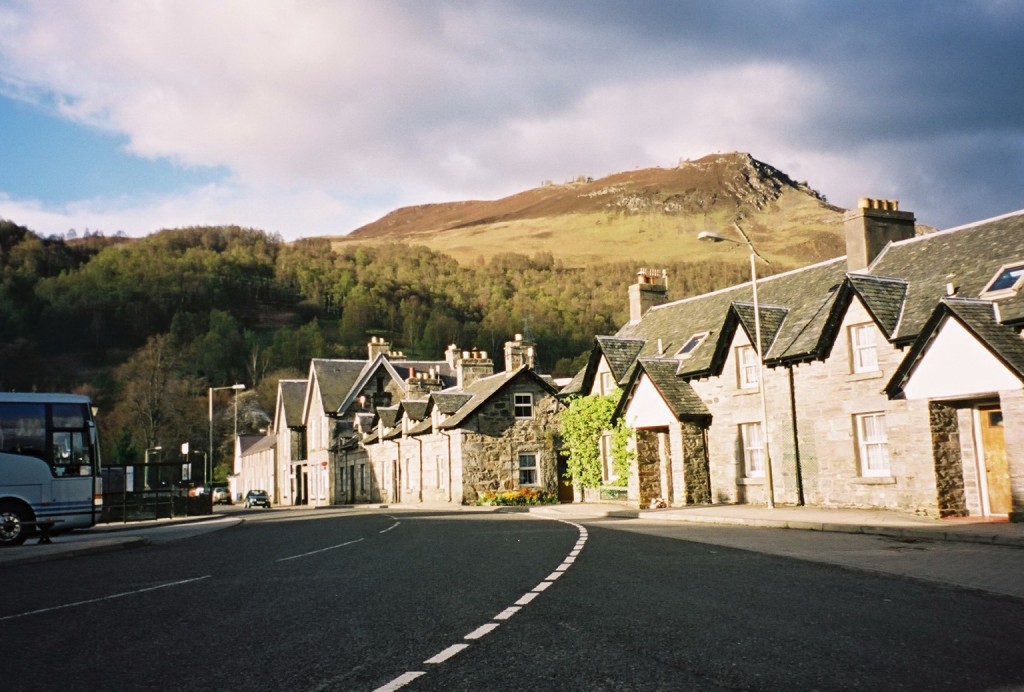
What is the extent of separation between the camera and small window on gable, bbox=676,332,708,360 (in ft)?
107

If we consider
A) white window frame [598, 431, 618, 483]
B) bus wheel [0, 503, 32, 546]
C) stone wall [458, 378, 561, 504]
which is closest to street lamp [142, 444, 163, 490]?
bus wheel [0, 503, 32, 546]

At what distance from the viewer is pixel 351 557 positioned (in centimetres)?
1572

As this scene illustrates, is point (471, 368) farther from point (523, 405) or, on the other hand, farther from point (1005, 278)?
point (1005, 278)

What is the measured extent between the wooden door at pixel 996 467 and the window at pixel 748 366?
868cm

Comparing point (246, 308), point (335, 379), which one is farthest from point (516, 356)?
point (246, 308)

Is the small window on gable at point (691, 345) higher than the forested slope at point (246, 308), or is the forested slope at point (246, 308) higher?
the forested slope at point (246, 308)

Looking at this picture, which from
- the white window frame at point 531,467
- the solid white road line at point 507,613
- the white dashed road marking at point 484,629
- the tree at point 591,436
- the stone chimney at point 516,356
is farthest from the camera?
the stone chimney at point 516,356

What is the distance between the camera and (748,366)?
28938mm

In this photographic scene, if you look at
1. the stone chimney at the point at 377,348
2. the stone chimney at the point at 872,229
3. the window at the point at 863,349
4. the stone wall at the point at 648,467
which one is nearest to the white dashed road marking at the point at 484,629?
the window at the point at 863,349

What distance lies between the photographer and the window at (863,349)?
24.4 metres

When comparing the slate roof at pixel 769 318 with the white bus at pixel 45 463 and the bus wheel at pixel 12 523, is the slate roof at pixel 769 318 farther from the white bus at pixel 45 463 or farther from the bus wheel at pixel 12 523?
the bus wheel at pixel 12 523

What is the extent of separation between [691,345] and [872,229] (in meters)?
7.87

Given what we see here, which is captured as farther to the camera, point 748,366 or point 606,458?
point 606,458

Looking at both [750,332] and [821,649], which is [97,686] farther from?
[750,332]
